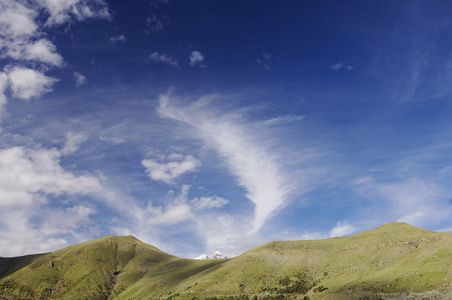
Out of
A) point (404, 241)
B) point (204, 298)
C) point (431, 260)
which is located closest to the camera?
point (431, 260)

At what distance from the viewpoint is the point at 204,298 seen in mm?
132875

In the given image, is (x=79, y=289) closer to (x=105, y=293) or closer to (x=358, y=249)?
(x=105, y=293)

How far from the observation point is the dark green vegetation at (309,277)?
10056cm

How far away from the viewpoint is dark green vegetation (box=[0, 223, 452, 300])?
101m

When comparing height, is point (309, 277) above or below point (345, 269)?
below

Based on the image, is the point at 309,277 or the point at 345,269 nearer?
the point at 345,269

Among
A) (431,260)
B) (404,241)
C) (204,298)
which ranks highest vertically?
(404,241)

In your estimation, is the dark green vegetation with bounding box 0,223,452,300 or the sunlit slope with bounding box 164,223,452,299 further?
the dark green vegetation with bounding box 0,223,452,300

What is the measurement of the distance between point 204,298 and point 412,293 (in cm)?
8421

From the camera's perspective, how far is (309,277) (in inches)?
5576

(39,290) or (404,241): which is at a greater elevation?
(404,241)

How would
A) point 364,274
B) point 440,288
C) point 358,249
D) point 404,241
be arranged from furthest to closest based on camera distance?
point 358,249 → point 404,241 → point 364,274 → point 440,288

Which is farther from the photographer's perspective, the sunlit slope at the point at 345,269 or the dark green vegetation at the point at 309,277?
the dark green vegetation at the point at 309,277

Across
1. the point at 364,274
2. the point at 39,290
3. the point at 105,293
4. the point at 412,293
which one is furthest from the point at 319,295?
the point at 39,290
